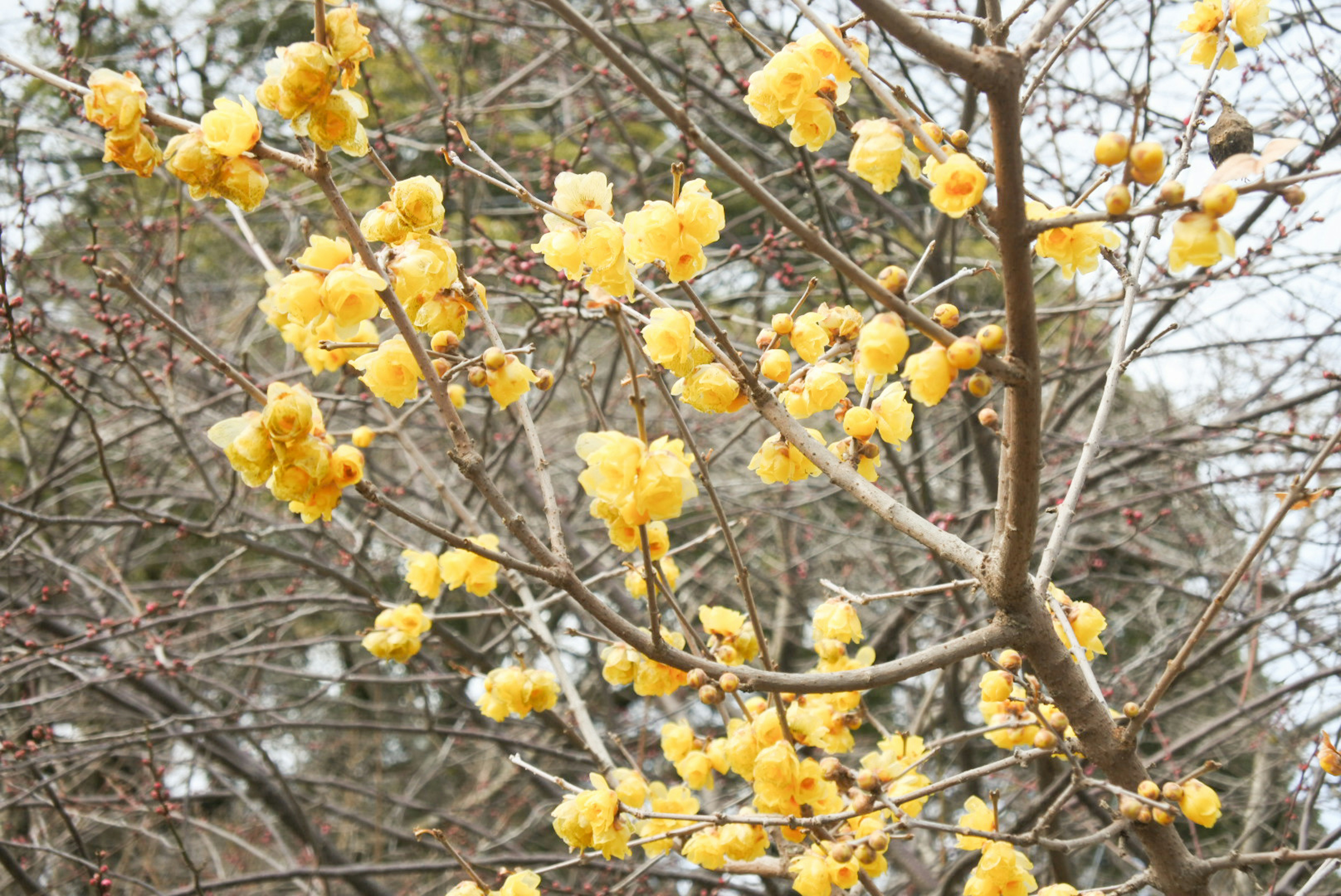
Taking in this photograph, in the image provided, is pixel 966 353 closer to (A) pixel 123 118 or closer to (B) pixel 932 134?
(B) pixel 932 134

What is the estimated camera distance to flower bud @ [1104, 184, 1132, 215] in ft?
3.92

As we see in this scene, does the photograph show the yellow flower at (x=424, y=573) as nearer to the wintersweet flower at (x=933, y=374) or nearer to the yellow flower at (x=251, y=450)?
the yellow flower at (x=251, y=450)

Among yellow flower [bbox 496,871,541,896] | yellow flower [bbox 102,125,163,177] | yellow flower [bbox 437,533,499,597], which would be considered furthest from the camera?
yellow flower [bbox 437,533,499,597]

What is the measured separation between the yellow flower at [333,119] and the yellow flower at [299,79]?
0.03ft

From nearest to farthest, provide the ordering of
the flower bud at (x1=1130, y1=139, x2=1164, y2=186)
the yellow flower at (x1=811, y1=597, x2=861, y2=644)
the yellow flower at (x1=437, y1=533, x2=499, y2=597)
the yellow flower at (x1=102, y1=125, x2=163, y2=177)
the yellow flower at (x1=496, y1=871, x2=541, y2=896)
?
the flower bud at (x1=1130, y1=139, x2=1164, y2=186)
the yellow flower at (x1=102, y1=125, x2=163, y2=177)
the yellow flower at (x1=496, y1=871, x2=541, y2=896)
the yellow flower at (x1=811, y1=597, x2=861, y2=644)
the yellow flower at (x1=437, y1=533, x2=499, y2=597)

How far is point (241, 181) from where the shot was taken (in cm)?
167

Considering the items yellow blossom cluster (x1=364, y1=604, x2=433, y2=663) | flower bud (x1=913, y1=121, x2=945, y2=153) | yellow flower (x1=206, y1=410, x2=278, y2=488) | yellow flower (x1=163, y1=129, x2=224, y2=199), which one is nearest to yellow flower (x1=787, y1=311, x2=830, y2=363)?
flower bud (x1=913, y1=121, x2=945, y2=153)

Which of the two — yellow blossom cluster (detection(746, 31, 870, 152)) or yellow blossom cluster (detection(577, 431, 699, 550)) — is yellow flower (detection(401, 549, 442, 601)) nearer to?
yellow blossom cluster (detection(577, 431, 699, 550))

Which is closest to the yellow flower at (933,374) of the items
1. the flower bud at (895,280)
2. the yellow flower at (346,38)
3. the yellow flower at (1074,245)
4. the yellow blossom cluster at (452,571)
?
the flower bud at (895,280)

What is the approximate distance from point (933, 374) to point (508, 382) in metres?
0.86

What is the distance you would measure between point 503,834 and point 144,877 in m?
2.29

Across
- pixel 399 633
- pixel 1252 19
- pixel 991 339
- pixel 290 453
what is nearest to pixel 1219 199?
pixel 991 339

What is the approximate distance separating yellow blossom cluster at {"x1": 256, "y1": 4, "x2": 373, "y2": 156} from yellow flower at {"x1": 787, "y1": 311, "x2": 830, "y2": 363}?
89 centimetres

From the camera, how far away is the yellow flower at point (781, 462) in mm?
1887
